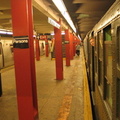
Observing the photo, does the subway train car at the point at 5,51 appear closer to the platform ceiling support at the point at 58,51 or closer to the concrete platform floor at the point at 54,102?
the concrete platform floor at the point at 54,102

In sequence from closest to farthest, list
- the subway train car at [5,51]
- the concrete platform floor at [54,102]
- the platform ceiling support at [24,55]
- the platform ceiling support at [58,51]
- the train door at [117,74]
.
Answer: the train door at [117,74], the platform ceiling support at [24,55], the concrete platform floor at [54,102], the platform ceiling support at [58,51], the subway train car at [5,51]

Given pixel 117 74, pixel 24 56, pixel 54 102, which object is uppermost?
pixel 24 56

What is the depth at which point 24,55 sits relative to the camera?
2.84m

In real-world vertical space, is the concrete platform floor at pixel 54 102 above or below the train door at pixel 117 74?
below

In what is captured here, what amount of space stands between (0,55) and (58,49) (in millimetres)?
4729

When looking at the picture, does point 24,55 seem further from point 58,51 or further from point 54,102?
point 58,51

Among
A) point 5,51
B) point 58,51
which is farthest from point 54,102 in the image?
point 5,51

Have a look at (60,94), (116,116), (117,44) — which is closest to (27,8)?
(117,44)

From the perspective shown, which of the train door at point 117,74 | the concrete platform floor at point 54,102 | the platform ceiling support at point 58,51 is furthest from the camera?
the platform ceiling support at point 58,51

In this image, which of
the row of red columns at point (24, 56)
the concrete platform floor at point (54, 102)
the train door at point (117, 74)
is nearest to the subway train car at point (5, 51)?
the concrete platform floor at point (54, 102)

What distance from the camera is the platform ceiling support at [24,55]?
9.04ft

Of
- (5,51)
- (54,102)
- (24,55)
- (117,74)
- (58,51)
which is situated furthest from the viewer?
(5,51)

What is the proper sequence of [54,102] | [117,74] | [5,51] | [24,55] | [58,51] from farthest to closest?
[5,51]
[58,51]
[54,102]
[24,55]
[117,74]

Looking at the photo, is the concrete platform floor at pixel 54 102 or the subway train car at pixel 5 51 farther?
the subway train car at pixel 5 51
